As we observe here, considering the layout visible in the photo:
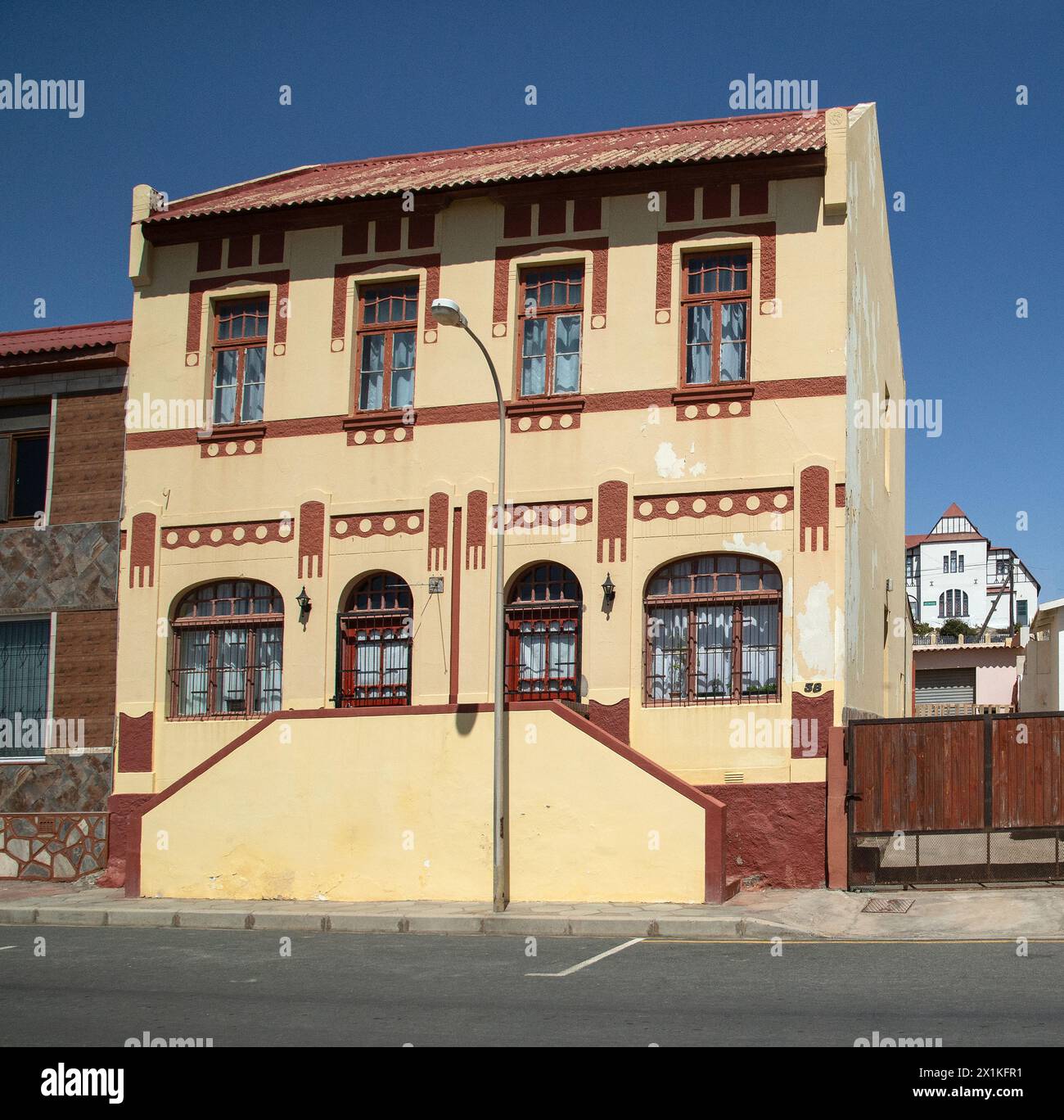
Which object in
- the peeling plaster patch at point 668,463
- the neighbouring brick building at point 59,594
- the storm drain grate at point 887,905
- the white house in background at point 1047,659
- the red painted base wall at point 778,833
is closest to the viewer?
the storm drain grate at point 887,905

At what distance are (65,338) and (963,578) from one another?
286 ft

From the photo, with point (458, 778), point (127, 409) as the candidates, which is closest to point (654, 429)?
point (458, 778)

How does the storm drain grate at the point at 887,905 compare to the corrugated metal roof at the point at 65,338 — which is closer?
the storm drain grate at the point at 887,905

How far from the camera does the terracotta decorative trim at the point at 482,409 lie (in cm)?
1866

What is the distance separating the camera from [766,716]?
18.3 meters

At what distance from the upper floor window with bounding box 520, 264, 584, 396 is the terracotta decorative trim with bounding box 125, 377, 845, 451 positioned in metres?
0.61

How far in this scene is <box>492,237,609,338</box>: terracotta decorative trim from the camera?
64.6 feet

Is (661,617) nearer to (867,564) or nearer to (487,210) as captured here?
(867,564)

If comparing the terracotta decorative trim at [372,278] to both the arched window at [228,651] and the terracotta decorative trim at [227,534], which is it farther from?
the arched window at [228,651]

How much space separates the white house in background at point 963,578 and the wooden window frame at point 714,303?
271 feet

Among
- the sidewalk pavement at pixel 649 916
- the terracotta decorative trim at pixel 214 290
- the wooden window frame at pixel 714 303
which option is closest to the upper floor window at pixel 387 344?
the terracotta decorative trim at pixel 214 290

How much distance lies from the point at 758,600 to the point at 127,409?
9.86m

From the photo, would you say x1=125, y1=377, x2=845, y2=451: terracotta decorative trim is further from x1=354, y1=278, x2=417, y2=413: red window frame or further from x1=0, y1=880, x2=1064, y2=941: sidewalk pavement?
x1=0, y1=880, x2=1064, y2=941: sidewalk pavement

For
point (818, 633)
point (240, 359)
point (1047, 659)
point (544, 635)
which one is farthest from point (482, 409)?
point (1047, 659)
